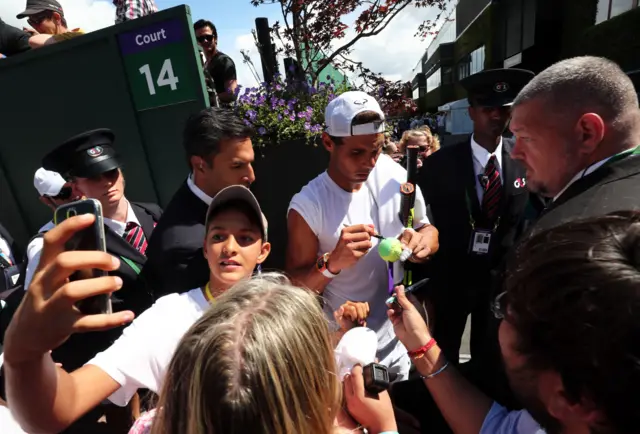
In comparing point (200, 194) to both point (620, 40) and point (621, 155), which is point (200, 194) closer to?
point (621, 155)

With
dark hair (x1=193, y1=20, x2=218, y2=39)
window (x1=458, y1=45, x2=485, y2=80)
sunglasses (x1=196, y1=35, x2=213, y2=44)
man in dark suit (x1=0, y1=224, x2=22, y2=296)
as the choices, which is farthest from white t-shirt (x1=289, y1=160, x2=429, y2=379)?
window (x1=458, y1=45, x2=485, y2=80)

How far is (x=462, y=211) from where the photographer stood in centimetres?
290

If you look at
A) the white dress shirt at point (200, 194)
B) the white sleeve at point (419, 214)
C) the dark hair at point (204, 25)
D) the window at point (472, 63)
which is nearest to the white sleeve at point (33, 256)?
the white dress shirt at point (200, 194)

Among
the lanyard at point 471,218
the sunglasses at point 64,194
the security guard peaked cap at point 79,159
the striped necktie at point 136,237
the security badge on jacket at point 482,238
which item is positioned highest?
the security guard peaked cap at point 79,159

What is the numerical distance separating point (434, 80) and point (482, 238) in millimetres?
51876

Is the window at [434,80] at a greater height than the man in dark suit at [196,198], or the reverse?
the window at [434,80]

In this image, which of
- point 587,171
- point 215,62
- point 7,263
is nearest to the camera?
point 587,171

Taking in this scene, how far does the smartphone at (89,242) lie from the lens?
938 millimetres

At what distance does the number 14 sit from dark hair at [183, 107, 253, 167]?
1.11 meters

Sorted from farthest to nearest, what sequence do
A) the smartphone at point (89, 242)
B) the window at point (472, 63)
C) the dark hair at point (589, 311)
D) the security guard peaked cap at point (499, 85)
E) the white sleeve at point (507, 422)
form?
the window at point (472, 63) < the security guard peaked cap at point (499, 85) < the white sleeve at point (507, 422) < the smartphone at point (89, 242) < the dark hair at point (589, 311)

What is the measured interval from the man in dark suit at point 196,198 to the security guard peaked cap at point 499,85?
1879 millimetres

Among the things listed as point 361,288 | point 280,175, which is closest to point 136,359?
point 361,288

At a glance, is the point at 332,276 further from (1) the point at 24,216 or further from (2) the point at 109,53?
(1) the point at 24,216

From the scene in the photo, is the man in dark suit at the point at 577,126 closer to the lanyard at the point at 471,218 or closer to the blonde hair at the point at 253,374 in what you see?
the blonde hair at the point at 253,374
